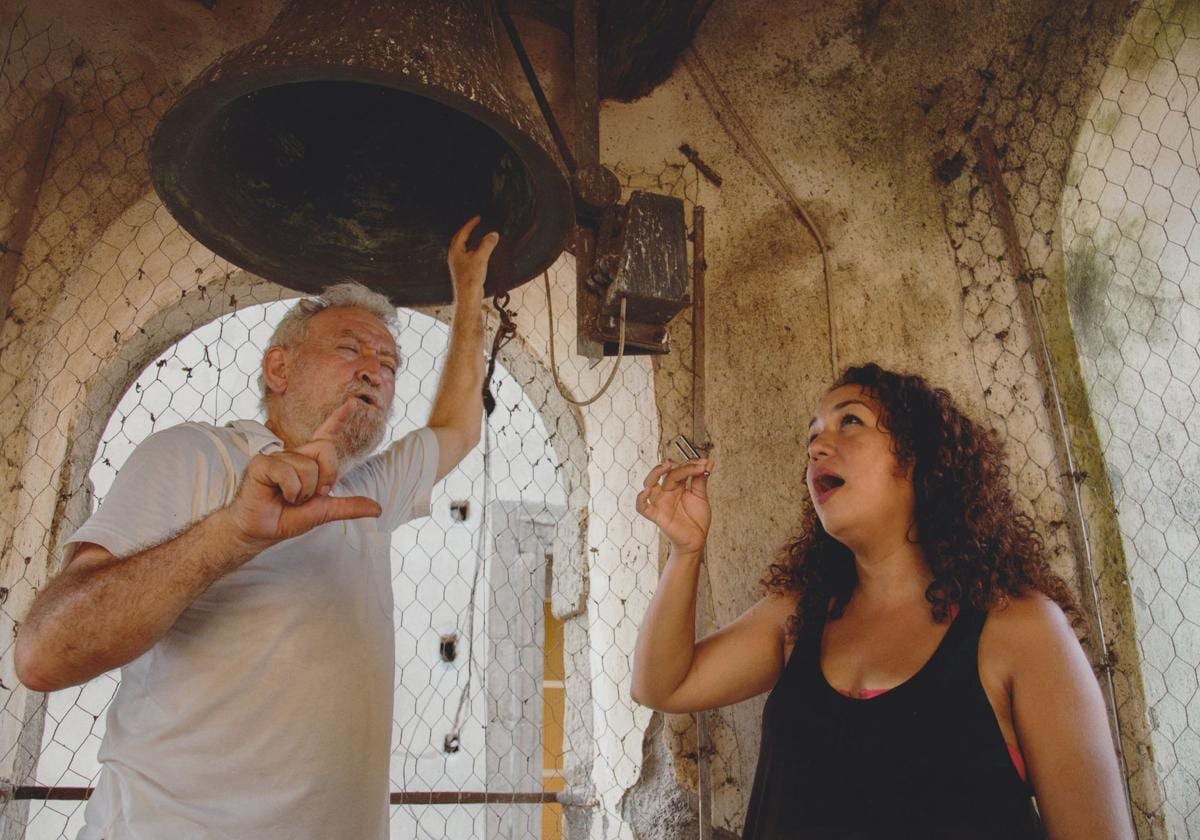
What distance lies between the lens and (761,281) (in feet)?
6.48

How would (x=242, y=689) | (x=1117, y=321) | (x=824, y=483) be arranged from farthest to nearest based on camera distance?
(x=1117, y=321) < (x=824, y=483) < (x=242, y=689)

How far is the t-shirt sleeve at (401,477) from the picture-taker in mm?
1357

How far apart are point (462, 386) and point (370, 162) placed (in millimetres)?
429

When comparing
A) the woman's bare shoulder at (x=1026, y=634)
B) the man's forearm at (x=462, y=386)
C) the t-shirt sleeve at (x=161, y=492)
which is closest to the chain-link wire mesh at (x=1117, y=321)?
the woman's bare shoulder at (x=1026, y=634)

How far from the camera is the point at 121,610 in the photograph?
2.76 ft

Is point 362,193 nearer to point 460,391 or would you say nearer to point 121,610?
point 460,391

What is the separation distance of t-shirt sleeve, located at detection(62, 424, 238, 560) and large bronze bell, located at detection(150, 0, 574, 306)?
27 cm

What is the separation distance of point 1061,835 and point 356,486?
1.05 m

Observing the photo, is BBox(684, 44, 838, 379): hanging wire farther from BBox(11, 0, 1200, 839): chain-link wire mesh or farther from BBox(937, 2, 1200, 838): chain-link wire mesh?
BBox(937, 2, 1200, 838): chain-link wire mesh

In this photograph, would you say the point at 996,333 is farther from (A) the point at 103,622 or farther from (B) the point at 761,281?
(A) the point at 103,622

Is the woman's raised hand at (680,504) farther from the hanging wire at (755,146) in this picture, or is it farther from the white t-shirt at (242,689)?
the hanging wire at (755,146)

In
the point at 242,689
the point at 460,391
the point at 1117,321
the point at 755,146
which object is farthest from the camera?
the point at 755,146

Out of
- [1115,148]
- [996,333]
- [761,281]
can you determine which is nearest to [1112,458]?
[996,333]

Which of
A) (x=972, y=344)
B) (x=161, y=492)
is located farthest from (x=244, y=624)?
(x=972, y=344)
